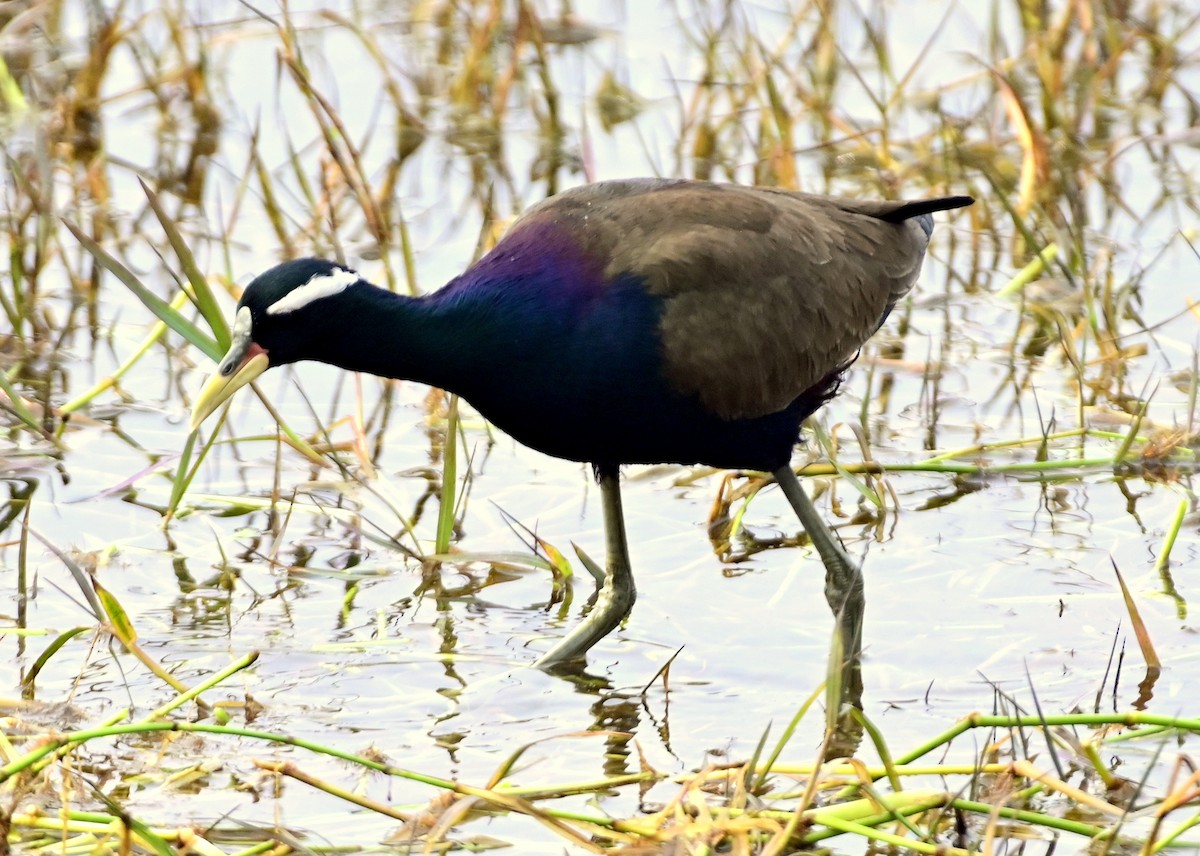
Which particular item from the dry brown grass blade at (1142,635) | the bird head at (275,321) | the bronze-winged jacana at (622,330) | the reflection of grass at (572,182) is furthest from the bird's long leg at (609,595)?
the dry brown grass blade at (1142,635)

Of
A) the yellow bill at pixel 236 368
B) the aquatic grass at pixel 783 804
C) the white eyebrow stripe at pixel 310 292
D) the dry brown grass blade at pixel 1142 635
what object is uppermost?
the white eyebrow stripe at pixel 310 292

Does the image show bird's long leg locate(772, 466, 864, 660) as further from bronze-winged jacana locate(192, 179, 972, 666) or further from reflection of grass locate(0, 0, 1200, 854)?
reflection of grass locate(0, 0, 1200, 854)

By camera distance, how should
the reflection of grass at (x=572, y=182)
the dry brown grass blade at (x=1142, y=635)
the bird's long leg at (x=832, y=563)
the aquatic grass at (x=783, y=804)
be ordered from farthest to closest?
the bird's long leg at (x=832, y=563), the dry brown grass blade at (x=1142, y=635), the reflection of grass at (x=572, y=182), the aquatic grass at (x=783, y=804)

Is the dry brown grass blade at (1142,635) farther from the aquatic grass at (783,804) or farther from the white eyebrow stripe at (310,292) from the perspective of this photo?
the white eyebrow stripe at (310,292)

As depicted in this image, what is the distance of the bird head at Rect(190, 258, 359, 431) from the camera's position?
13.0 ft

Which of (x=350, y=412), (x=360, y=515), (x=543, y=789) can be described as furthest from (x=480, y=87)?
(x=543, y=789)

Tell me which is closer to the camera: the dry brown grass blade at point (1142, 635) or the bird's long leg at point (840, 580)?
the dry brown grass blade at point (1142, 635)

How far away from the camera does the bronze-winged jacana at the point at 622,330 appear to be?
404 centimetres

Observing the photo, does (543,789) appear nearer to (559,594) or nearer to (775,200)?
(559,594)

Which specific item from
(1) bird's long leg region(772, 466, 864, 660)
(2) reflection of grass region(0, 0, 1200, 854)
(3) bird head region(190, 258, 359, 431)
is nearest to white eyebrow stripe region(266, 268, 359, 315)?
(3) bird head region(190, 258, 359, 431)

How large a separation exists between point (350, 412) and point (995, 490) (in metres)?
1.81

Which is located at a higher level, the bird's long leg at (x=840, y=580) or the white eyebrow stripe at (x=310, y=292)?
the white eyebrow stripe at (x=310, y=292)

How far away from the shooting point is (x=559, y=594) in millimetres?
4938

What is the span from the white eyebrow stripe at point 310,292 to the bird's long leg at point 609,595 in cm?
84
